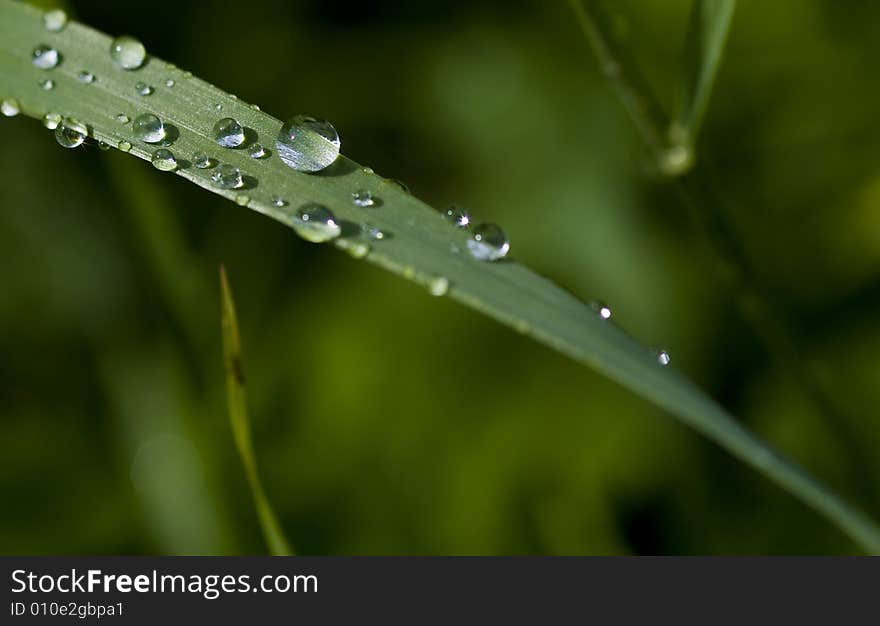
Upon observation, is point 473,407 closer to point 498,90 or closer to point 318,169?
point 498,90

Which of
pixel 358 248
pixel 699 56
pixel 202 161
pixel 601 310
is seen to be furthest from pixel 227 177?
pixel 699 56

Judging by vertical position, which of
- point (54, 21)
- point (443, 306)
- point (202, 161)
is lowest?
point (202, 161)

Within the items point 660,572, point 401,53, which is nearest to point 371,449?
point 660,572

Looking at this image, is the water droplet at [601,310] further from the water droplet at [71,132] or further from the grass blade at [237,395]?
the water droplet at [71,132]

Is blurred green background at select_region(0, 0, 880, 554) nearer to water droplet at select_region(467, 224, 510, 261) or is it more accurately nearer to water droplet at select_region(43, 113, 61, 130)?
water droplet at select_region(43, 113, 61, 130)

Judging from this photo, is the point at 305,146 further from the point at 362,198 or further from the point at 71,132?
the point at 71,132
